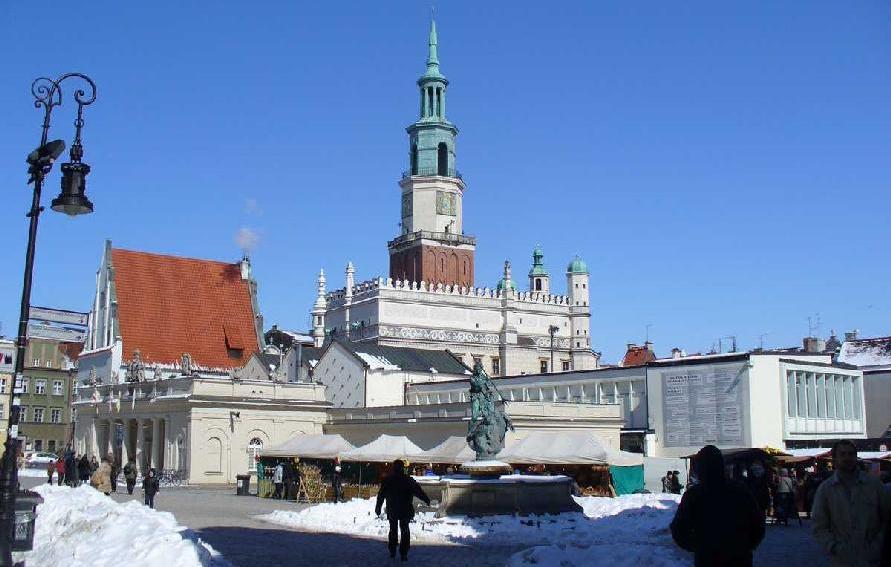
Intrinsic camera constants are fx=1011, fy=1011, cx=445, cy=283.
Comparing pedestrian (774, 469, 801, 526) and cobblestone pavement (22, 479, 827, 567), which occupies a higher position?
pedestrian (774, 469, 801, 526)

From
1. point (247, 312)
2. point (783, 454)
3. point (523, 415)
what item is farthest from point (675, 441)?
point (247, 312)

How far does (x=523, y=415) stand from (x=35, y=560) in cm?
2805

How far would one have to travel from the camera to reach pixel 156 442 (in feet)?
161

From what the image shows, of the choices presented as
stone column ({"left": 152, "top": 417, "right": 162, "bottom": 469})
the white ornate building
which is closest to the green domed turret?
the white ornate building

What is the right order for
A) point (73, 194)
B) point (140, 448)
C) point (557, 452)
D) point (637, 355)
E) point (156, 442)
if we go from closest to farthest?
point (73, 194) → point (557, 452) → point (156, 442) → point (140, 448) → point (637, 355)

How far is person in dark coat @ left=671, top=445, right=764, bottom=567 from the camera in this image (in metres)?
6.99

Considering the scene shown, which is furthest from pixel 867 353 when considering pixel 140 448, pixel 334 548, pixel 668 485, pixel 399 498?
pixel 399 498

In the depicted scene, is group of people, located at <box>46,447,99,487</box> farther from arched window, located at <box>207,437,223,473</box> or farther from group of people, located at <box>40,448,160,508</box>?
arched window, located at <box>207,437,223,473</box>

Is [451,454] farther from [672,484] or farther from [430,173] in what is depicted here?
[430,173]

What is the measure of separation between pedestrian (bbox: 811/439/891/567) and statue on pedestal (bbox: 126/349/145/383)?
4867cm

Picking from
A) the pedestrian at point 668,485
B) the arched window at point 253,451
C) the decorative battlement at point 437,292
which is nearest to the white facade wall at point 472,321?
the decorative battlement at point 437,292

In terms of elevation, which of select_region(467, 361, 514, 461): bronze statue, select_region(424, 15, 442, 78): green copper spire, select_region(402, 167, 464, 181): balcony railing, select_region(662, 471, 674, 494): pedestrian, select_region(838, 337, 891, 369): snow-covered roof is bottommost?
select_region(662, 471, 674, 494): pedestrian

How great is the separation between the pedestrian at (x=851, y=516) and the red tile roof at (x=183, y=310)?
5354 cm

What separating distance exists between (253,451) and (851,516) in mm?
41773
